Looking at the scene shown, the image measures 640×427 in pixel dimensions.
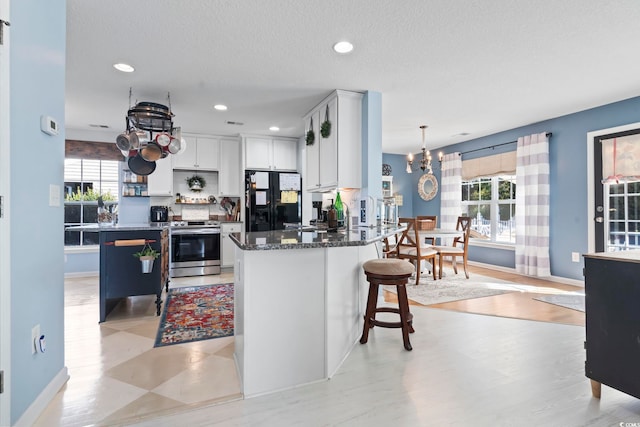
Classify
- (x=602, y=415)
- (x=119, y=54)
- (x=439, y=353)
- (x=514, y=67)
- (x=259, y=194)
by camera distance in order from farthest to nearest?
1. (x=259, y=194)
2. (x=514, y=67)
3. (x=119, y=54)
4. (x=439, y=353)
5. (x=602, y=415)

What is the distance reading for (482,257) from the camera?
6098 millimetres

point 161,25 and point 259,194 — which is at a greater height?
point 161,25

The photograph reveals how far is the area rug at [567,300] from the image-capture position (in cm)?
350

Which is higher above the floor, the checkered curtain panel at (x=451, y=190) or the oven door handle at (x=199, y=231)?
the checkered curtain panel at (x=451, y=190)

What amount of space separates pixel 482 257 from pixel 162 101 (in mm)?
5909

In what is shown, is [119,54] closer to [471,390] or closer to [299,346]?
[299,346]

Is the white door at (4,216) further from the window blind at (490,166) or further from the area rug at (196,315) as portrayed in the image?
the window blind at (490,166)

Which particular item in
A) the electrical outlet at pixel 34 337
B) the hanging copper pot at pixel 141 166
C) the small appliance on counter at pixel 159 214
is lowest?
the electrical outlet at pixel 34 337

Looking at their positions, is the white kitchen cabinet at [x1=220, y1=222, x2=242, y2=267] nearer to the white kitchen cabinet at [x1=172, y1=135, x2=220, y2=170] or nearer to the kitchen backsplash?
the kitchen backsplash

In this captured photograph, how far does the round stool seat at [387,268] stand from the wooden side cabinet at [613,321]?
105cm

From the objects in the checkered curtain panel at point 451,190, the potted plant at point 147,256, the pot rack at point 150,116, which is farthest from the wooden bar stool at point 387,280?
the checkered curtain panel at point 451,190

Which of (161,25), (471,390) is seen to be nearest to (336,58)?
(161,25)


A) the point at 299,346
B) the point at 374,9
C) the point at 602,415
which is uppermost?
the point at 374,9

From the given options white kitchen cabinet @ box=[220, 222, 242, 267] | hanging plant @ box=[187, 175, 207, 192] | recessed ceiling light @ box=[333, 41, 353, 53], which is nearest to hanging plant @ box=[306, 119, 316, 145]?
recessed ceiling light @ box=[333, 41, 353, 53]
